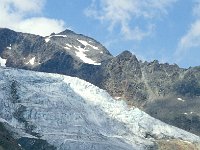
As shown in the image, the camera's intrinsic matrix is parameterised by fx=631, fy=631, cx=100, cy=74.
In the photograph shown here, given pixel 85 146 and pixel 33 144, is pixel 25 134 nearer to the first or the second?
pixel 33 144

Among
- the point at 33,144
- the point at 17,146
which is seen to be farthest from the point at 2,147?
the point at 33,144

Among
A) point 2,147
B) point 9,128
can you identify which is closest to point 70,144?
point 9,128

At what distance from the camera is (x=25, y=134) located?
19750 cm

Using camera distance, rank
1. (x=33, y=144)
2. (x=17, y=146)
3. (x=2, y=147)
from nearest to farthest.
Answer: (x=2, y=147), (x=17, y=146), (x=33, y=144)

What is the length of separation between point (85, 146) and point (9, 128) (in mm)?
24549

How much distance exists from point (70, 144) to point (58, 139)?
452cm

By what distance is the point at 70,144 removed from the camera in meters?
197

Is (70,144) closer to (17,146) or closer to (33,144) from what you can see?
(33,144)

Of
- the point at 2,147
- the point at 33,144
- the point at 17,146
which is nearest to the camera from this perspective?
the point at 2,147

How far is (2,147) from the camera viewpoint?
15975 cm

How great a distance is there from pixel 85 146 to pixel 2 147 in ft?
147

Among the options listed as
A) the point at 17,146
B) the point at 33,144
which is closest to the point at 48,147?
the point at 33,144

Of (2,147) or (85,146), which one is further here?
(85,146)

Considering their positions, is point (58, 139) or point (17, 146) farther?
point (58, 139)
